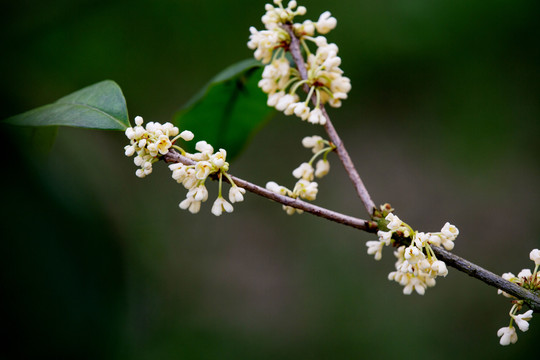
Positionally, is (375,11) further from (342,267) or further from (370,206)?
(370,206)

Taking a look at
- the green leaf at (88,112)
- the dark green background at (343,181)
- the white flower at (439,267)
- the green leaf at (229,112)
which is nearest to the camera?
the white flower at (439,267)

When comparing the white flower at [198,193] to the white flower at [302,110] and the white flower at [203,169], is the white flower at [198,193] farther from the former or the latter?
the white flower at [302,110]

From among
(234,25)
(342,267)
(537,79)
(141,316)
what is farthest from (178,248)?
(537,79)

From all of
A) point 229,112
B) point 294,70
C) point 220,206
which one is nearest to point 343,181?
point 229,112

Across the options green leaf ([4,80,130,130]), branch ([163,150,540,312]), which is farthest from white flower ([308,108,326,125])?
green leaf ([4,80,130,130])

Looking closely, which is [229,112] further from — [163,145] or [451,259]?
[451,259]

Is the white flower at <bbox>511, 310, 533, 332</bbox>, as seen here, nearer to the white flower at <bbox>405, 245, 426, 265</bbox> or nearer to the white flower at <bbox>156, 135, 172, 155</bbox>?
the white flower at <bbox>405, 245, 426, 265</bbox>

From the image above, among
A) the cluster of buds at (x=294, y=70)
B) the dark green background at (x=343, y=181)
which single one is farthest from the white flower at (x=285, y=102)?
the dark green background at (x=343, y=181)
